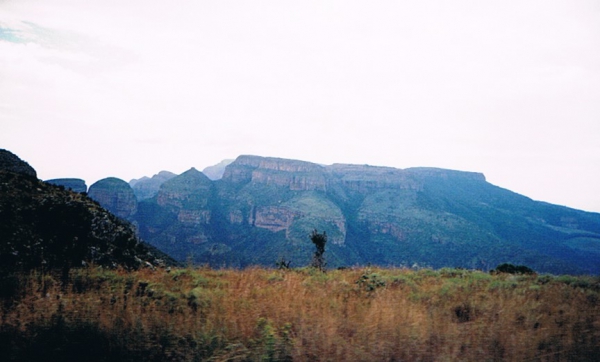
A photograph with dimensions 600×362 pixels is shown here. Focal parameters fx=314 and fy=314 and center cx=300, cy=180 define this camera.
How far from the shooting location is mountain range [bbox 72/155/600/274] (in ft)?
399

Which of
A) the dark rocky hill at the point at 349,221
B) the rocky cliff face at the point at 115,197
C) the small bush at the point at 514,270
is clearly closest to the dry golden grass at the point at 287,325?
the small bush at the point at 514,270

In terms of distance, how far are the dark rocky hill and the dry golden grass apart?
91.9m

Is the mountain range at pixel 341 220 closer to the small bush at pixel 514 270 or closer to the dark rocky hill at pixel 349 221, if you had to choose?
the dark rocky hill at pixel 349 221

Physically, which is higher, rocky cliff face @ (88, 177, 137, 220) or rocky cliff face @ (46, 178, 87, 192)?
rocky cliff face @ (46, 178, 87, 192)

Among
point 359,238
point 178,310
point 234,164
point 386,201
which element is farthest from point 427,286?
point 234,164

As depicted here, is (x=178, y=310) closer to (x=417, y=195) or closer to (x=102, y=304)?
(x=102, y=304)

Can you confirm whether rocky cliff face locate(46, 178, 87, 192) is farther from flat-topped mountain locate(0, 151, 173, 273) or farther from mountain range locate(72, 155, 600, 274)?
flat-topped mountain locate(0, 151, 173, 273)

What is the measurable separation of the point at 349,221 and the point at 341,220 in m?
23.6

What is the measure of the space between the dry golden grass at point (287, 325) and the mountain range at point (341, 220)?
9014 cm

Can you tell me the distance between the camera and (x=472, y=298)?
23.3 ft

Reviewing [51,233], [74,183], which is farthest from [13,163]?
[74,183]

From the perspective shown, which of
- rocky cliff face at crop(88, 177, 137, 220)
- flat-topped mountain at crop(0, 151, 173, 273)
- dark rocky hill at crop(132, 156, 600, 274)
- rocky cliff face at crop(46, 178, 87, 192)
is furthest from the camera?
rocky cliff face at crop(88, 177, 137, 220)

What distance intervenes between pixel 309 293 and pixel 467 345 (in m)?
3.34

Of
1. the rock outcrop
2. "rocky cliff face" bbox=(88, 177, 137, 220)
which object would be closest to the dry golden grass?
the rock outcrop
